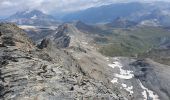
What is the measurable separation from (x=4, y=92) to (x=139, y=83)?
127m

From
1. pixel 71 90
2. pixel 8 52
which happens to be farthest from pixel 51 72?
pixel 8 52

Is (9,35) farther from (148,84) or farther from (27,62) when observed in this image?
(148,84)

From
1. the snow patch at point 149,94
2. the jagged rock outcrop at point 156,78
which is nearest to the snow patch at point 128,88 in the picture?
the snow patch at point 149,94

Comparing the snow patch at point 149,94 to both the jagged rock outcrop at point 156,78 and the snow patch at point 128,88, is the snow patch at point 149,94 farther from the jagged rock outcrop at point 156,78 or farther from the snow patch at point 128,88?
the snow patch at point 128,88

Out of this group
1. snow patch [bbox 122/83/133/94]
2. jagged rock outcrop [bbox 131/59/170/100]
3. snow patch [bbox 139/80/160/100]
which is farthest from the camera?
jagged rock outcrop [bbox 131/59/170/100]

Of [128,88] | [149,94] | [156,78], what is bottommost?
[149,94]

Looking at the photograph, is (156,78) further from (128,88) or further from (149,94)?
(149,94)

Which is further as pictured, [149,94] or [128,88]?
[128,88]

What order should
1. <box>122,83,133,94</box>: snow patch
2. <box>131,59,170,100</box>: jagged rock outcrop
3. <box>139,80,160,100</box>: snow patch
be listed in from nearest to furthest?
<box>139,80,160,100</box>: snow patch → <box>122,83,133,94</box>: snow patch → <box>131,59,170,100</box>: jagged rock outcrop

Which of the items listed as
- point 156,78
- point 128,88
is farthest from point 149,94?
point 156,78

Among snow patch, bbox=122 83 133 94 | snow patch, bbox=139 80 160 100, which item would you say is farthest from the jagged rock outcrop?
snow patch, bbox=122 83 133 94

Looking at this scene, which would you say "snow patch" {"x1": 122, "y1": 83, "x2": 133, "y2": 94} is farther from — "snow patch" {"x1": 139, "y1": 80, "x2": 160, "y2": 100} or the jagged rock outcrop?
the jagged rock outcrop

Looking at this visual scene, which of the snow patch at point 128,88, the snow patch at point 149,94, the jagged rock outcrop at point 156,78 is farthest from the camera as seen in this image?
the jagged rock outcrop at point 156,78

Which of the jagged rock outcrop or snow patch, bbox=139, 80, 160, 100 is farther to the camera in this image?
the jagged rock outcrop
